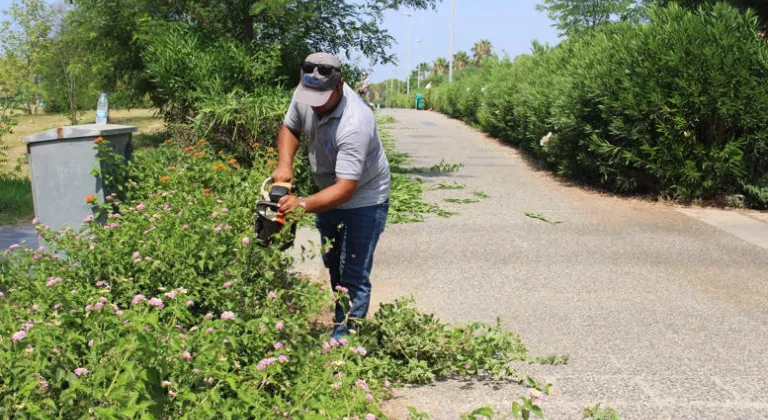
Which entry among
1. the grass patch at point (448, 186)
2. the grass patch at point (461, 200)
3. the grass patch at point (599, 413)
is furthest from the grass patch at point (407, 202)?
the grass patch at point (599, 413)

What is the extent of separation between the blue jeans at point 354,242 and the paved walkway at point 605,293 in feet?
1.99

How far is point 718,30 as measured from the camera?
388 inches

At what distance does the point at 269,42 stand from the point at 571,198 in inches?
198

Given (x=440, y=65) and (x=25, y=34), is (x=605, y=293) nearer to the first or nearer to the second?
(x=25, y=34)

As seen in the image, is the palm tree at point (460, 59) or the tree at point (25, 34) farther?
the palm tree at point (460, 59)

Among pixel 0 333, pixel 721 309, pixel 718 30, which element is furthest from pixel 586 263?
pixel 0 333

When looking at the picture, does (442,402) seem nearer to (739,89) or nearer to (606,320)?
(606,320)

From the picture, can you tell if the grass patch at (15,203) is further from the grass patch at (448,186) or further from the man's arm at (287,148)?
the man's arm at (287,148)

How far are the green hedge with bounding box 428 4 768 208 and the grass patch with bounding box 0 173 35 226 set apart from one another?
7316mm

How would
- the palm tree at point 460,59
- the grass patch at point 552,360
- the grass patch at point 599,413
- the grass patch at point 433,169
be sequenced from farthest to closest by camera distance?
1. the palm tree at point 460,59
2. the grass patch at point 433,169
3. the grass patch at point 552,360
4. the grass patch at point 599,413

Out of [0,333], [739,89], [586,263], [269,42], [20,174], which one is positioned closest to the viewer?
[0,333]

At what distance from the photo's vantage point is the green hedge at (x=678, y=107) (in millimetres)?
9656

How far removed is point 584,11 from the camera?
22969 mm

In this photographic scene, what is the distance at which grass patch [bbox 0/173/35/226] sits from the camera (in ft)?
29.6
